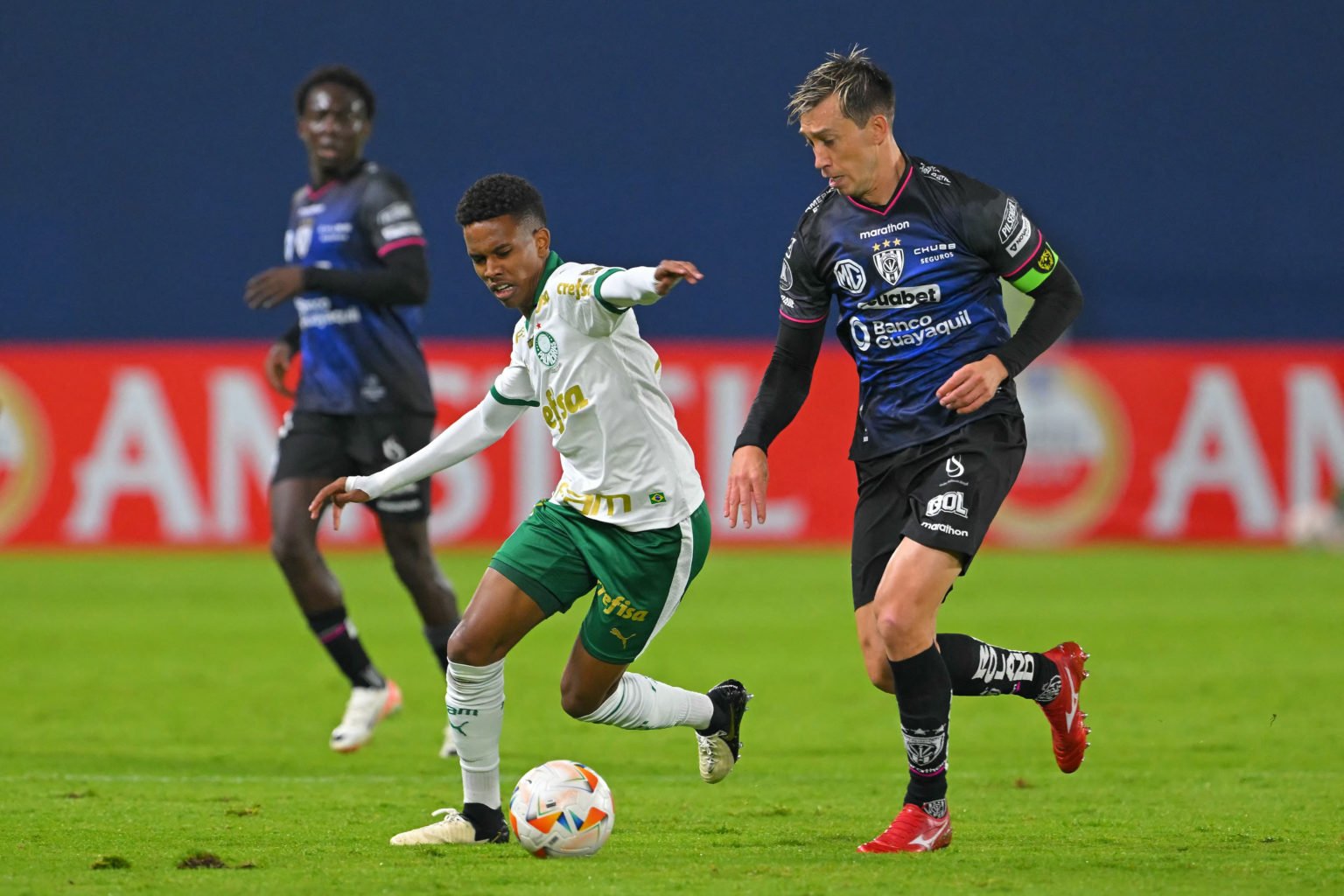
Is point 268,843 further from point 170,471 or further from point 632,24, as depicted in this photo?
point 632,24

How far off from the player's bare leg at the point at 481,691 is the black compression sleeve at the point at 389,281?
2.54 m

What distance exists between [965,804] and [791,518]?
377 inches

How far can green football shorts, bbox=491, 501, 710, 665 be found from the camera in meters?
5.32

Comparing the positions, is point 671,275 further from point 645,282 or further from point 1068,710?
point 1068,710

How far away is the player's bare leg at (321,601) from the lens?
24.3 feet

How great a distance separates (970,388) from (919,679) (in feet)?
2.87

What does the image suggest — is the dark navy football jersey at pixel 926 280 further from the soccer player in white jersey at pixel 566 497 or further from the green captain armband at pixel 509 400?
the green captain armband at pixel 509 400

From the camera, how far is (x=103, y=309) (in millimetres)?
20156

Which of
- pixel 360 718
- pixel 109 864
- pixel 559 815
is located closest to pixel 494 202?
pixel 559 815

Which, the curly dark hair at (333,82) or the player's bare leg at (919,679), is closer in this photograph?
the player's bare leg at (919,679)

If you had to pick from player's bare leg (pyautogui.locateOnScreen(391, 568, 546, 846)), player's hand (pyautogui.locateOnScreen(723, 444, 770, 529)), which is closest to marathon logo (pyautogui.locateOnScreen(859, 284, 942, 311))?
player's hand (pyautogui.locateOnScreen(723, 444, 770, 529))

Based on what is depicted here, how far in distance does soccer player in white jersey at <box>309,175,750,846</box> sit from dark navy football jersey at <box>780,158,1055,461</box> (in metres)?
0.66

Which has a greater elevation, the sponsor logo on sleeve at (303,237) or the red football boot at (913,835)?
the sponsor logo on sleeve at (303,237)

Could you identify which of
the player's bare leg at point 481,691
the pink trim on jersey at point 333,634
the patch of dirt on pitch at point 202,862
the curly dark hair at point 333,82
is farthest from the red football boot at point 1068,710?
the curly dark hair at point 333,82
